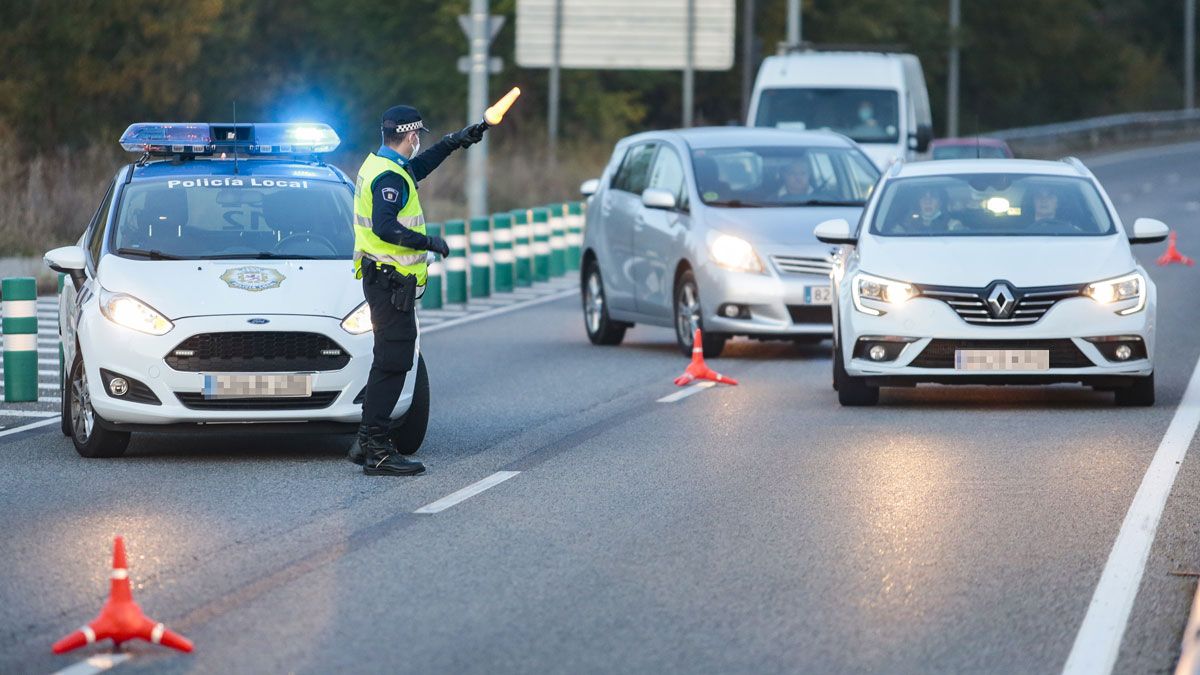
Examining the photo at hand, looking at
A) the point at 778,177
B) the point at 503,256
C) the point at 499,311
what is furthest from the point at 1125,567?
the point at 503,256

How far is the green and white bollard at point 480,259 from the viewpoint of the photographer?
2600cm

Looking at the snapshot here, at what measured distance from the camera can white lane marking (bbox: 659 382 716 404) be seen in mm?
15539

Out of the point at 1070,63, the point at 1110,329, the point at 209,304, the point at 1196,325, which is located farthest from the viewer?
the point at 1070,63

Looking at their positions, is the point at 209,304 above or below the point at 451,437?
above

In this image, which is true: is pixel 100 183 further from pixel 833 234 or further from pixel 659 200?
pixel 833 234

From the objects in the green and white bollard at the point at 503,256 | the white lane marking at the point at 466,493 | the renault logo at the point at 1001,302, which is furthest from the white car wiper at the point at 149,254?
the green and white bollard at the point at 503,256

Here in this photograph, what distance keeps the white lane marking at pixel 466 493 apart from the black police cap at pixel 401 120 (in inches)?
66.6

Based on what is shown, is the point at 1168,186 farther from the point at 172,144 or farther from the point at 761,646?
the point at 761,646

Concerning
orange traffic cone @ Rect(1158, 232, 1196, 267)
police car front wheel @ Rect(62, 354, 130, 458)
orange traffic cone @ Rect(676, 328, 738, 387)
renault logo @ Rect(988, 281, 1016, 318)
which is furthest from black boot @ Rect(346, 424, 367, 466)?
orange traffic cone @ Rect(1158, 232, 1196, 267)

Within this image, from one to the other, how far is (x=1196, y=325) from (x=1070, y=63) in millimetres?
72483

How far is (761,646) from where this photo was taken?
25.2 feet

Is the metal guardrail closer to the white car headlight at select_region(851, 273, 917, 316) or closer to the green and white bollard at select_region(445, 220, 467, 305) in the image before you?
the green and white bollard at select_region(445, 220, 467, 305)

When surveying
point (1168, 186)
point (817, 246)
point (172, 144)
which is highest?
point (172, 144)

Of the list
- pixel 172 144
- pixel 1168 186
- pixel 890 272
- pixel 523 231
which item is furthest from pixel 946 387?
pixel 1168 186
